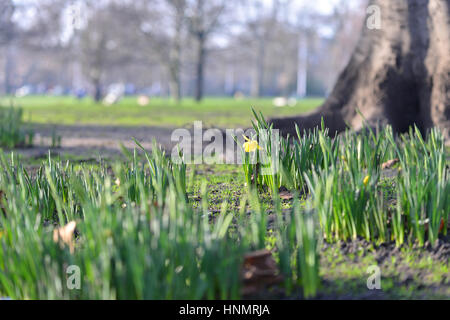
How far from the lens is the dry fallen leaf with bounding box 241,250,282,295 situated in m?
2.04

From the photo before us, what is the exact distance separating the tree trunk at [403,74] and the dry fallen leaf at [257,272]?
4000 mm

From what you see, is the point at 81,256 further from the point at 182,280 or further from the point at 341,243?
the point at 341,243

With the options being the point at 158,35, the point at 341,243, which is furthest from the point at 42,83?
the point at 341,243

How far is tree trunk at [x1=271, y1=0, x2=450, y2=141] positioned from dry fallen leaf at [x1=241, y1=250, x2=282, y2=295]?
4000 mm

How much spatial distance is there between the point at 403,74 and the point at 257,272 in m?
5.08

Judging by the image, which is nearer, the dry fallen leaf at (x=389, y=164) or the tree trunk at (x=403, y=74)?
the dry fallen leaf at (x=389, y=164)

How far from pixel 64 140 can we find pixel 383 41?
4.55 m

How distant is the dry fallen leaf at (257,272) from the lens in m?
2.04
